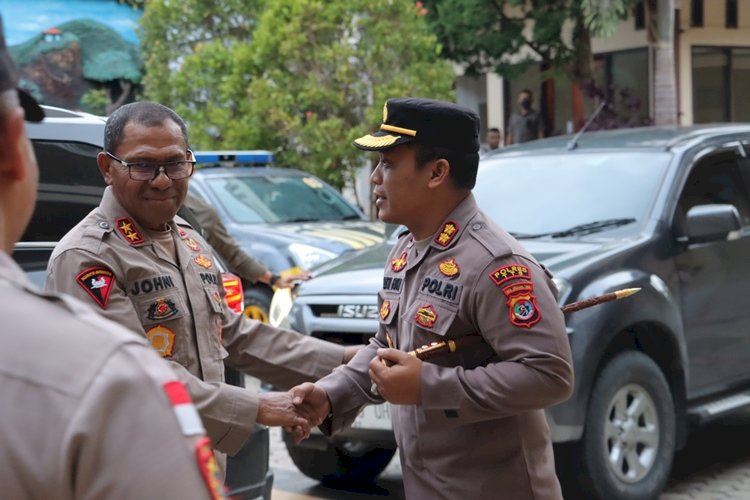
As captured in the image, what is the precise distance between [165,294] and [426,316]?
0.71 m

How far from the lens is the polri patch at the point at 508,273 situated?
9.81 feet

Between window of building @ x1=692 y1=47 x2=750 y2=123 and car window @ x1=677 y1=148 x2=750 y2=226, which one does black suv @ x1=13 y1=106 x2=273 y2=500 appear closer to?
car window @ x1=677 y1=148 x2=750 y2=226

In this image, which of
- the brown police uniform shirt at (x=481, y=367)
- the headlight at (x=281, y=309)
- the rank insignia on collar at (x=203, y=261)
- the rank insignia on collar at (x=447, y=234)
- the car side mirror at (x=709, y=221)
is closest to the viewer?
the brown police uniform shirt at (x=481, y=367)

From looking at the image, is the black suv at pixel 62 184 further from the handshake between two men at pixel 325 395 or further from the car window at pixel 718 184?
the car window at pixel 718 184

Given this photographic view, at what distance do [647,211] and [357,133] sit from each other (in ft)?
27.6

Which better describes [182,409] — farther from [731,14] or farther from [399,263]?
[731,14]

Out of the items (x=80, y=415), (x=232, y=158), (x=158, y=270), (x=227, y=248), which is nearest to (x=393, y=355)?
(x=158, y=270)

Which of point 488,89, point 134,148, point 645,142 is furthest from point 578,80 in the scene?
point 134,148

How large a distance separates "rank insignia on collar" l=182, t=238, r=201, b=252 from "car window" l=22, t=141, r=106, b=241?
107 centimetres

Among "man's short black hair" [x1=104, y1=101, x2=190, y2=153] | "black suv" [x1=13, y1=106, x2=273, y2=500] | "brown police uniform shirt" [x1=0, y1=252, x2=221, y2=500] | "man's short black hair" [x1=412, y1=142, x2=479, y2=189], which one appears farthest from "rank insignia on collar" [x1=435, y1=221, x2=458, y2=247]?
"brown police uniform shirt" [x1=0, y1=252, x2=221, y2=500]

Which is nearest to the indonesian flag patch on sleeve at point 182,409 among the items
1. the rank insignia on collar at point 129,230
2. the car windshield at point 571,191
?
the rank insignia on collar at point 129,230

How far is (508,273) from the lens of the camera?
118 inches

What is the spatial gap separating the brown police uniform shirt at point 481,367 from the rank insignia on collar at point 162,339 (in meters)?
0.61

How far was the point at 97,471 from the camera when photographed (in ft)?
3.99
